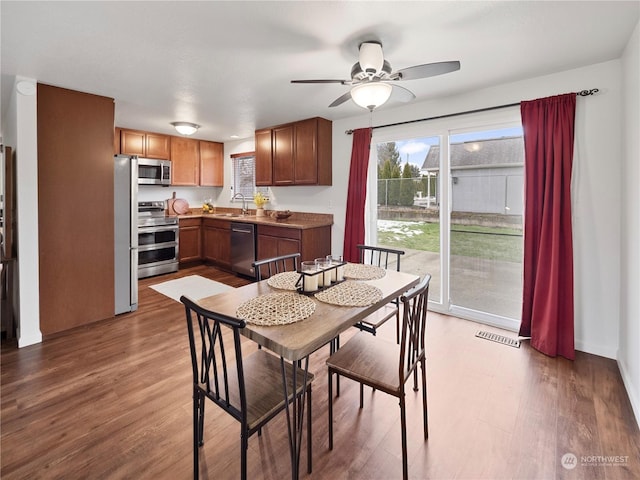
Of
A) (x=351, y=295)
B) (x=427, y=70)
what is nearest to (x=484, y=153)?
(x=427, y=70)

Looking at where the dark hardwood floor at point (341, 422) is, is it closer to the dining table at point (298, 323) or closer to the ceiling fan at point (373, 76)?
the dining table at point (298, 323)

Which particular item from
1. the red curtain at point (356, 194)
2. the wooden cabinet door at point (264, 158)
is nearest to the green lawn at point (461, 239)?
the red curtain at point (356, 194)

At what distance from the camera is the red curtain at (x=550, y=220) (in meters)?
2.64

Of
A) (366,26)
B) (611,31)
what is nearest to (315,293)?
(366,26)

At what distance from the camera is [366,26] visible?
77.7 inches

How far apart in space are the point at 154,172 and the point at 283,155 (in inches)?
90.0

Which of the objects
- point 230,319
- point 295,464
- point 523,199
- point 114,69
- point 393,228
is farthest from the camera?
point 393,228

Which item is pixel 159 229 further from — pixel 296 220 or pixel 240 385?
pixel 240 385

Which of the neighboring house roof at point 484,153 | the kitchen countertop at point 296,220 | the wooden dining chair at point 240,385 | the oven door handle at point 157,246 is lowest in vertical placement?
the wooden dining chair at point 240,385

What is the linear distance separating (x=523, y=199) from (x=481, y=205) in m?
0.38

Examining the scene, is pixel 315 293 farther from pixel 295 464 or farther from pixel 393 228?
pixel 393 228

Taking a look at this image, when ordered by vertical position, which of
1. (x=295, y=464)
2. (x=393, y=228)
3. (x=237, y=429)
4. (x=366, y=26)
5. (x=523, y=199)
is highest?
(x=366, y=26)

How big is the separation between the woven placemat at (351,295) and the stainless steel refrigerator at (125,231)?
2.69 metres

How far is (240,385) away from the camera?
1.23 m
